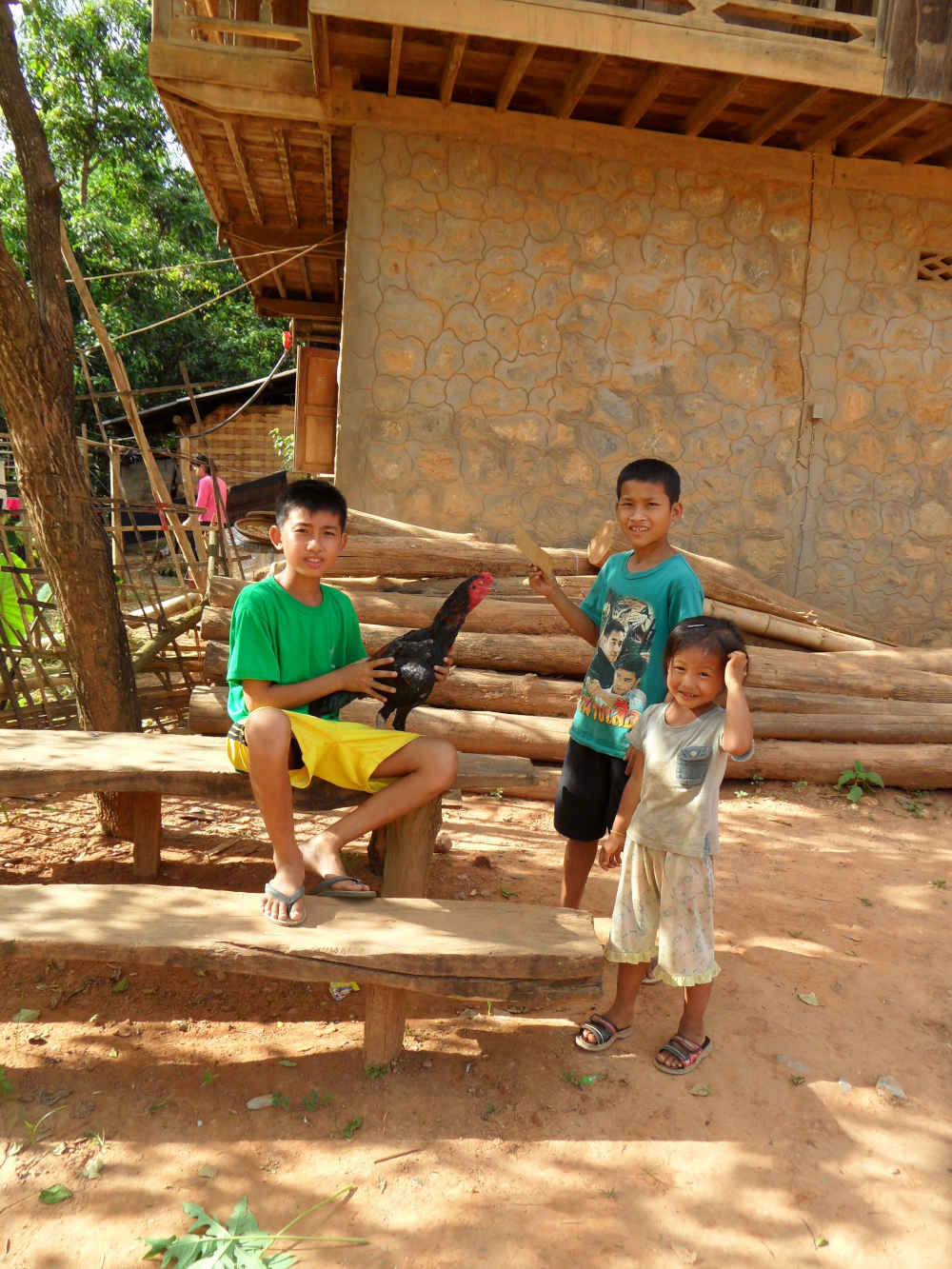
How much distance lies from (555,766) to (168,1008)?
9.27 ft

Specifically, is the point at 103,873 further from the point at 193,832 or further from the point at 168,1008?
the point at 168,1008

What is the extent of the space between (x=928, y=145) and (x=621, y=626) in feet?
18.1

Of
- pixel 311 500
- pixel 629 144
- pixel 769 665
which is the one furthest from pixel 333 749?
pixel 629 144

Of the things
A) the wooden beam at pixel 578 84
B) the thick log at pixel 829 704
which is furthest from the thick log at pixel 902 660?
the wooden beam at pixel 578 84

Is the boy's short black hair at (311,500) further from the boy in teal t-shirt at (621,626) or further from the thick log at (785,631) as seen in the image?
the thick log at (785,631)

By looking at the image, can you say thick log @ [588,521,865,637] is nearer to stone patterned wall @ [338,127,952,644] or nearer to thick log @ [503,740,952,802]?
stone patterned wall @ [338,127,952,644]

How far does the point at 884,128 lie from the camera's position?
606cm

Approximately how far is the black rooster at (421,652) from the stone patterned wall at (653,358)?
11.6ft

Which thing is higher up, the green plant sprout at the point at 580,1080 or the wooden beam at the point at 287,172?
the wooden beam at the point at 287,172

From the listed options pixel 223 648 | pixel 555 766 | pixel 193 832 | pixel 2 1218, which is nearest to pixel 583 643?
pixel 555 766

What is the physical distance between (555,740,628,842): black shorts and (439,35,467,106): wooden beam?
14.6 feet

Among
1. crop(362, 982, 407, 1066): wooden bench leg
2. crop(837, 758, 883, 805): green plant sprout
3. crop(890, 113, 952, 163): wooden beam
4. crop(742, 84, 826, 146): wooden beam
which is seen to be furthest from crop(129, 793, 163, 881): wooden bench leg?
crop(890, 113, 952, 163): wooden beam

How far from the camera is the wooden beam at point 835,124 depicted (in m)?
5.83

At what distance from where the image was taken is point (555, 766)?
530 cm
